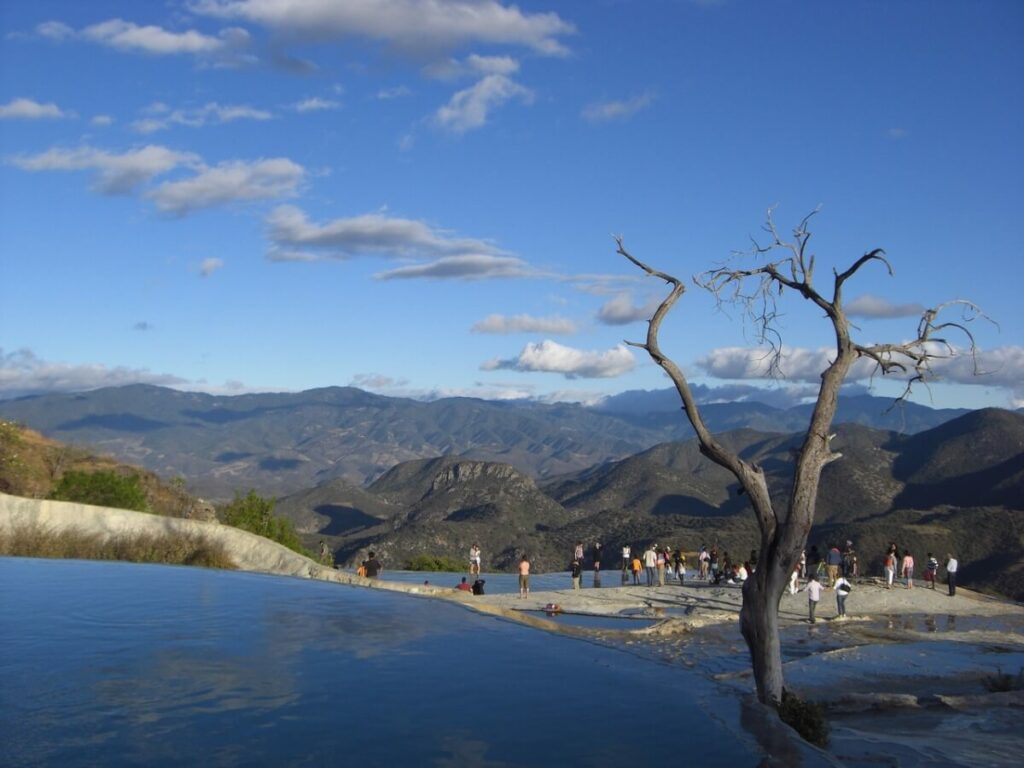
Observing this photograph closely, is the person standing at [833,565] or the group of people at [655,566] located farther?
the group of people at [655,566]

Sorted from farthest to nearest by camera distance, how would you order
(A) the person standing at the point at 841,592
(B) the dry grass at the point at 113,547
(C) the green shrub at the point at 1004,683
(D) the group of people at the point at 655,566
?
1. (D) the group of people at the point at 655,566
2. (A) the person standing at the point at 841,592
3. (B) the dry grass at the point at 113,547
4. (C) the green shrub at the point at 1004,683

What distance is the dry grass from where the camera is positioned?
1032 inches

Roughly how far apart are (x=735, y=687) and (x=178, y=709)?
812cm

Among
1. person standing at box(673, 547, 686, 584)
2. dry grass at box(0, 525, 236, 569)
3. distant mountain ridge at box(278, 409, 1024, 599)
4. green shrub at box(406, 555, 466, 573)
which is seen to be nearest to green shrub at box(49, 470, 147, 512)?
dry grass at box(0, 525, 236, 569)

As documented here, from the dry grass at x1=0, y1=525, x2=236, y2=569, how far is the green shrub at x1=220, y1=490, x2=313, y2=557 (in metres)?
20.1

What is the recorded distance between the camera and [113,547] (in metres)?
27.5

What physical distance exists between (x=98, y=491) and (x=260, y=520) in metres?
12.2

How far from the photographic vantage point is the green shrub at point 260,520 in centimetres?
4934

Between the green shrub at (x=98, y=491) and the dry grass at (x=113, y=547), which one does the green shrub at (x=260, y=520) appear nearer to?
the green shrub at (x=98, y=491)

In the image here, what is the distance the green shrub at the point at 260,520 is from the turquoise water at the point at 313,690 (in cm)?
3068

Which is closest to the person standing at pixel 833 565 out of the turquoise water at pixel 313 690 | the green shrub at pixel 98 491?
the turquoise water at pixel 313 690

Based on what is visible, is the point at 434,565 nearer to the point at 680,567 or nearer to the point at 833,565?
the point at 680,567

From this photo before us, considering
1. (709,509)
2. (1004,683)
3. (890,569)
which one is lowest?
(1004,683)

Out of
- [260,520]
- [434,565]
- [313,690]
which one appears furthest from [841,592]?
[434,565]
